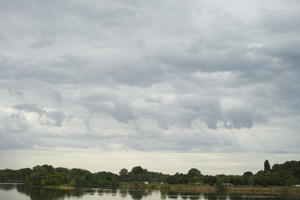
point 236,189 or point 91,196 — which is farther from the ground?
point 236,189

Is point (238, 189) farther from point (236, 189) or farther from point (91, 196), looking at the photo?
point (91, 196)

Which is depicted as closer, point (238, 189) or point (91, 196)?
point (91, 196)

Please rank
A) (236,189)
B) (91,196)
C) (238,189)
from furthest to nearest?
(236,189)
(238,189)
(91,196)

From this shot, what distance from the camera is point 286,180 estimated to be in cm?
→ 15912

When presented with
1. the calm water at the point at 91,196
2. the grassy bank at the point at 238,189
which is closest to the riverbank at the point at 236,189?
the grassy bank at the point at 238,189

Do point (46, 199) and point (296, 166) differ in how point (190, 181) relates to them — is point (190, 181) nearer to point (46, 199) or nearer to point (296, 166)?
point (296, 166)

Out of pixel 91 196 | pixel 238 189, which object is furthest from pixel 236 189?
pixel 91 196

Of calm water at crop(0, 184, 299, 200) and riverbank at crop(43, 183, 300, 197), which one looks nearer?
calm water at crop(0, 184, 299, 200)

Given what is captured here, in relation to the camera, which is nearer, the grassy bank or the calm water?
the calm water

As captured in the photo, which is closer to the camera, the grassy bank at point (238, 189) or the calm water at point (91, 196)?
the calm water at point (91, 196)

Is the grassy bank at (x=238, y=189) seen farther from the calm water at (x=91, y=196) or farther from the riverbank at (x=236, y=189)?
the calm water at (x=91, y=196)

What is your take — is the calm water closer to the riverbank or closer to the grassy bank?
the riverbank

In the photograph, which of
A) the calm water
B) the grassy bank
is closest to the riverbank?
the grassy bank

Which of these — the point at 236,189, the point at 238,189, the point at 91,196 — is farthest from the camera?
the point at 236,189
